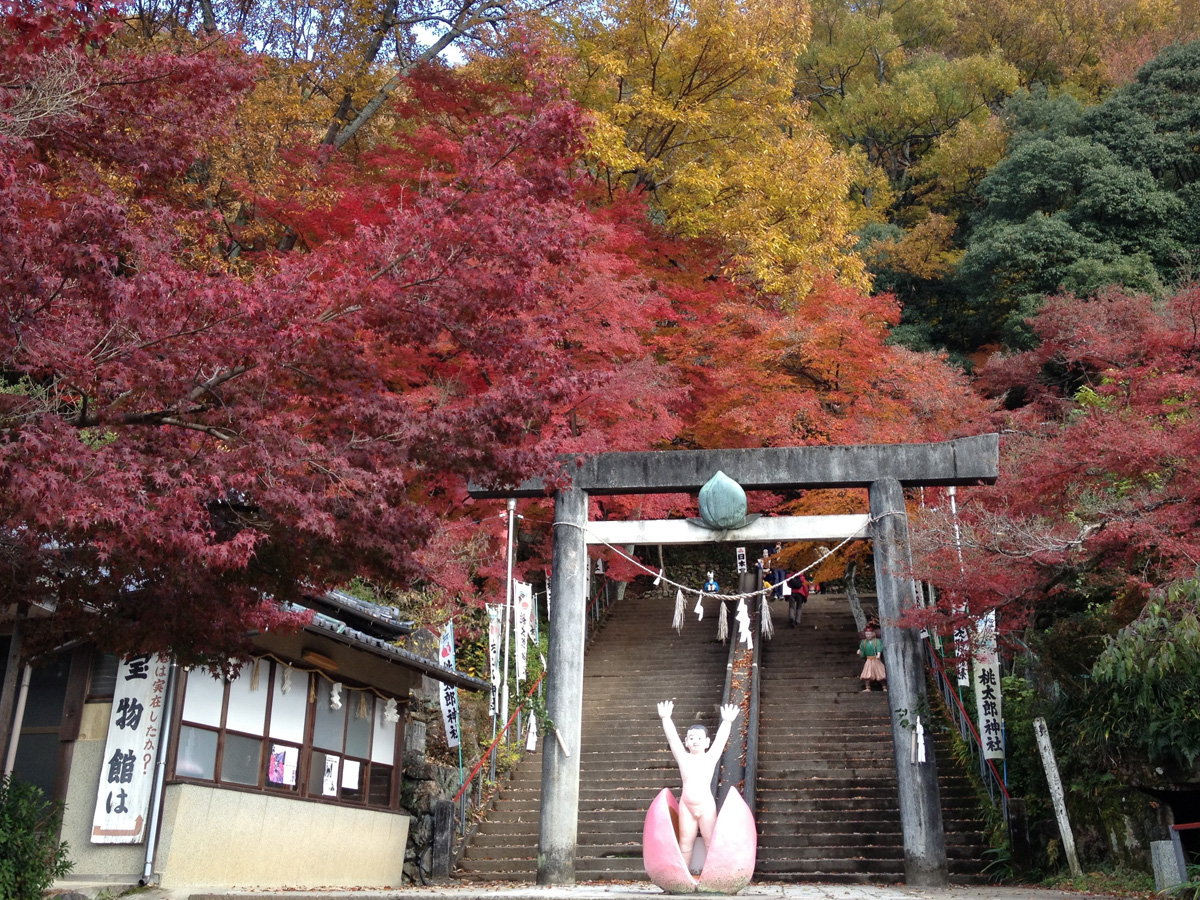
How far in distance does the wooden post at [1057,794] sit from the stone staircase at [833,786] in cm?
124

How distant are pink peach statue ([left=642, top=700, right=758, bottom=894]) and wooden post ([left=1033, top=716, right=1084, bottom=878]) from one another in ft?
13.7

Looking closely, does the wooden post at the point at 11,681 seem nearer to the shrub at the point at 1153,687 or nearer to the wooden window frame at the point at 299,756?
the wooden window frame at the point at 299,756

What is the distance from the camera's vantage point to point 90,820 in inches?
409

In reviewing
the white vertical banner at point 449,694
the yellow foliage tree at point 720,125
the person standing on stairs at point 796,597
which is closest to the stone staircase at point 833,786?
the person standing on stairs at point 796,597

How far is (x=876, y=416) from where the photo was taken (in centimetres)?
1892

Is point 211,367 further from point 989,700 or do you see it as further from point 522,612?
point 522,612

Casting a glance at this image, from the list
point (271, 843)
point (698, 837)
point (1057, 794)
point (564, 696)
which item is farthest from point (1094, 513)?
point (271, 843)

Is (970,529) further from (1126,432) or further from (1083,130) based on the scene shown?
(1083,130)

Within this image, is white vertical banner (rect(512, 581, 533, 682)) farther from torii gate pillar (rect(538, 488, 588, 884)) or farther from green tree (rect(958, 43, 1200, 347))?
green tree (rect(958, 43, 1200, 347))

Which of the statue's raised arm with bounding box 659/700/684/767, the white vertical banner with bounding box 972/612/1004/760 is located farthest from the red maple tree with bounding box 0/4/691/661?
the white vertical banner with bounding box 972/612/1004/760

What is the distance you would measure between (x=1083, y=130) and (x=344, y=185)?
21261mm

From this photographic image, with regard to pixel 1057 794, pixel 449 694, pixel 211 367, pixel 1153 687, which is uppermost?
pixel 211 367

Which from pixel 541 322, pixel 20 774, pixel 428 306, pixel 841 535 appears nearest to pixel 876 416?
pixel 841 535

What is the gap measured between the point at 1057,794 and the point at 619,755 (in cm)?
670
